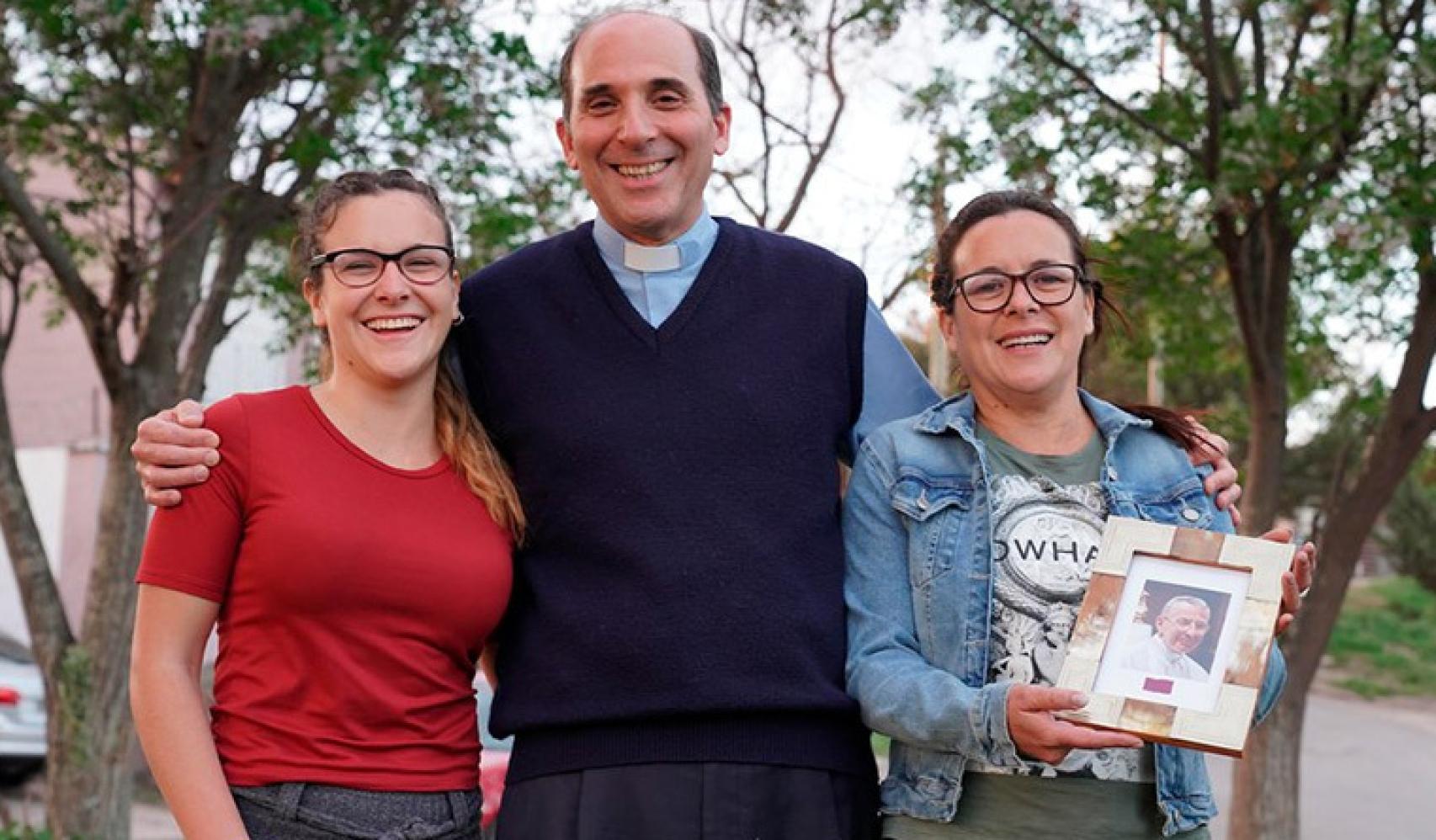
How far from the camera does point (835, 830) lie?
125 inches

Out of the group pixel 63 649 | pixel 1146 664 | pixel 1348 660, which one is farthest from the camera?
pixel 1348 660

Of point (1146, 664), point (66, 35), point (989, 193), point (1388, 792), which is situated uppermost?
point (66, 35)

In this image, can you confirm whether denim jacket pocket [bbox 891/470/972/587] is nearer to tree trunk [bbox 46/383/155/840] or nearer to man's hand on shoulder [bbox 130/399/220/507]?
man's hand on shoulder [bbox 130/399/220/507]

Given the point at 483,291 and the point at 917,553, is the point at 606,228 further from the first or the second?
the point at 917,553

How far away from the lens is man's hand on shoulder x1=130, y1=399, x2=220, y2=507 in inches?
118

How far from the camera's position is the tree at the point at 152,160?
803cm

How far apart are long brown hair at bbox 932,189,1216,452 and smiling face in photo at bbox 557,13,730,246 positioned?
0.53 m

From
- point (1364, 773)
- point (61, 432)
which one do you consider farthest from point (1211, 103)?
point (61, 432)

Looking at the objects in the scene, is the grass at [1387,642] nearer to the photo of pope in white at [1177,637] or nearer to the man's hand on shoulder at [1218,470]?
the man's hand on shoulder at [1218,470]

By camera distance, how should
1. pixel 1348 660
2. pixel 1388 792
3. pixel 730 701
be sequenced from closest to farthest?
pixel 730 701
pixel 1388 792
pixel 1348 660

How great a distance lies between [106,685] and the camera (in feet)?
27.1

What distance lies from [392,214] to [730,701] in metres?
1.12

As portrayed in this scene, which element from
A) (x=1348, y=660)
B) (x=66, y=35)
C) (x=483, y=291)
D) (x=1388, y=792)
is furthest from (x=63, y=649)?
(x=1348, y=660)

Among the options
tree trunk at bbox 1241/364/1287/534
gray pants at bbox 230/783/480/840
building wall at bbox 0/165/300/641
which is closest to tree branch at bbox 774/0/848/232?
tree trunk at bbox 1241/364/1287/534
